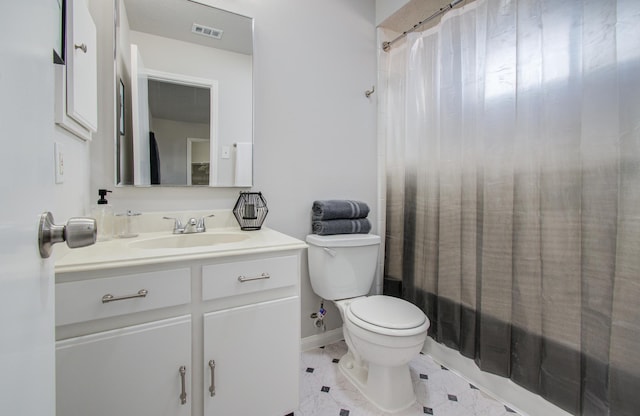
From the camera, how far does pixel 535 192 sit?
1.19 meters

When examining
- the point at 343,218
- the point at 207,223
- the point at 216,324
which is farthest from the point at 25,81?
the point at 343,218

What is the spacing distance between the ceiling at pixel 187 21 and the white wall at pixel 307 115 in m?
0.06

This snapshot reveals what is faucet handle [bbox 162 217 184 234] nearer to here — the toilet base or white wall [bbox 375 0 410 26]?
the toilet base

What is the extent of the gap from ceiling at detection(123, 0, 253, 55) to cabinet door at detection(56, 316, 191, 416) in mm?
1314

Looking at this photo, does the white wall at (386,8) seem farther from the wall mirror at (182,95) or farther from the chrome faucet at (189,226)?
the chrome faucet at (189,226)

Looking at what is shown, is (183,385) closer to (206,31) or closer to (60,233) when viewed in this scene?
(60,233)

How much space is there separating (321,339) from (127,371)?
3.92 ft

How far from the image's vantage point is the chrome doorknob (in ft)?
1.33

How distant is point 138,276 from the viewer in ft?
2.90

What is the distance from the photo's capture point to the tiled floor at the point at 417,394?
132 cm

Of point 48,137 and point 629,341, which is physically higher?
point 48,137

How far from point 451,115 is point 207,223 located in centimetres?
140

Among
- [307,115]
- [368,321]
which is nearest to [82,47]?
[307,115]

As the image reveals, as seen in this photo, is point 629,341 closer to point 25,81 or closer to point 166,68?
point 25,81
